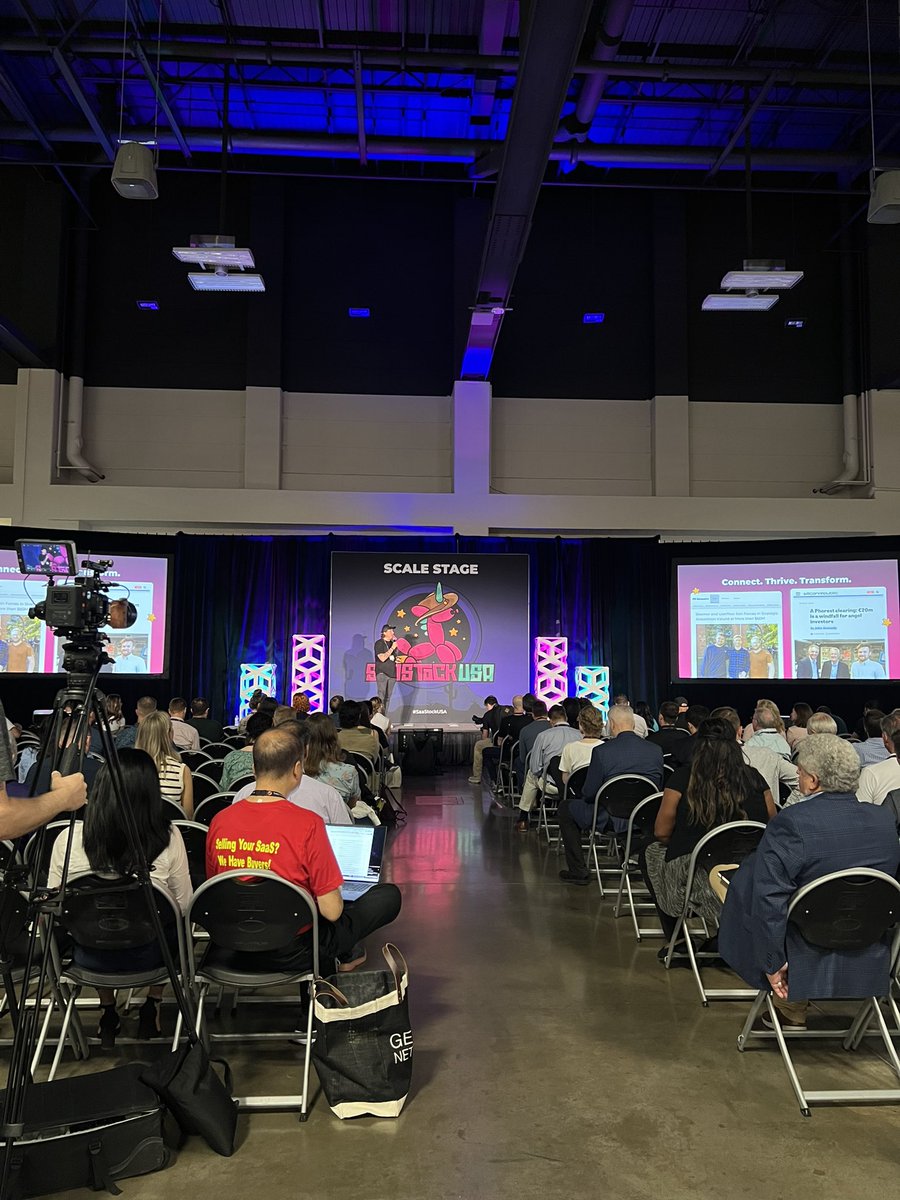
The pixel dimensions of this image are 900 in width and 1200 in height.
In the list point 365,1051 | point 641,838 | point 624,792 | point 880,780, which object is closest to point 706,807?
point 880,780

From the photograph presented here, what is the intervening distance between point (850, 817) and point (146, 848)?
2.27 meters

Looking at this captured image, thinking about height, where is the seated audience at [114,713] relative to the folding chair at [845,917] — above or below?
above

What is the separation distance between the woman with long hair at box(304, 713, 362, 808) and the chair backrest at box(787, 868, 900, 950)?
8.13 ft

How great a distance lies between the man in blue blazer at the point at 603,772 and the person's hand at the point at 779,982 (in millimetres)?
Result: 2398

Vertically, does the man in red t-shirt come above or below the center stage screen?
below

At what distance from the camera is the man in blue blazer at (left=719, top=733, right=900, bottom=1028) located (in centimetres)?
283

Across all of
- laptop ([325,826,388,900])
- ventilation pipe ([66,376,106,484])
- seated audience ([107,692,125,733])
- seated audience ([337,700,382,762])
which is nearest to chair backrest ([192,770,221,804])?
seated audience ([337,700,382,762])

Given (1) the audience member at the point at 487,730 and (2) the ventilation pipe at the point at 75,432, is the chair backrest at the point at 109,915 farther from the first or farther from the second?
(2) the ventilation pipe at the point at 75,432

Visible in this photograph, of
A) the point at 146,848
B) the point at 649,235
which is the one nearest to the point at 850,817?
the point at 146,848

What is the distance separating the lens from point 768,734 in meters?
5.79

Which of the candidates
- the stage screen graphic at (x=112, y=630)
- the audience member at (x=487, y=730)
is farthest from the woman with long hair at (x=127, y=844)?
the stage screen graphic at (x=112, y=630)

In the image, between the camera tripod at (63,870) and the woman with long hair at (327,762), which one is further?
the woman with long hair at (327,762)

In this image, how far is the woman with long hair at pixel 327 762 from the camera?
15.1 feet

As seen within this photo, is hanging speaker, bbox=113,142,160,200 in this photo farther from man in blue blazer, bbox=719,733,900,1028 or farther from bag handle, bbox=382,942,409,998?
man in blue blazer, bbox=719,733,900,1028
